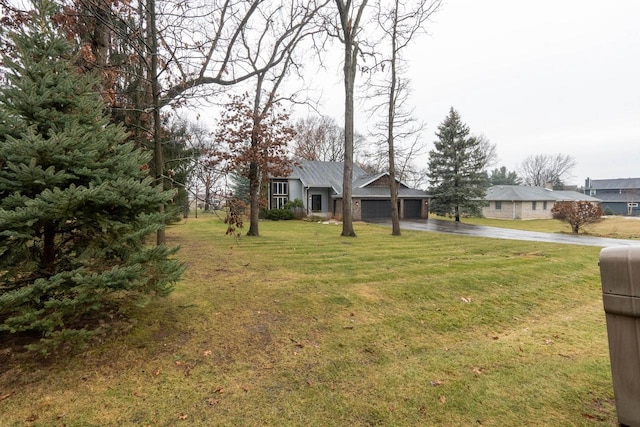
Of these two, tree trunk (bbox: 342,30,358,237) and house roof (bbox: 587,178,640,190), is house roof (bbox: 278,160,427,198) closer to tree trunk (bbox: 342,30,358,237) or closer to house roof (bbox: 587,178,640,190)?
tree trunk (bbox: 342,30,358,237)

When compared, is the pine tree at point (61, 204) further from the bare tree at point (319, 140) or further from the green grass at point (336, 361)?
the bare tree at point (319, 140)

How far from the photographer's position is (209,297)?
5234 mm

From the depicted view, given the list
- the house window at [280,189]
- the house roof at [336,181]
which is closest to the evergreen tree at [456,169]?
the house roof at [336,181]

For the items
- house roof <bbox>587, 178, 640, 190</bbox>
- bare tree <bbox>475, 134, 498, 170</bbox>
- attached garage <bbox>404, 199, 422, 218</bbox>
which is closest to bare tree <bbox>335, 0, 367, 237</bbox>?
attached garage <bbox>404, 199, 422, 218</bbox>

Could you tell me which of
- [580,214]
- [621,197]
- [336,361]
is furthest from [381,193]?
[621,197]

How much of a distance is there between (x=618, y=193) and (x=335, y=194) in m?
59.9

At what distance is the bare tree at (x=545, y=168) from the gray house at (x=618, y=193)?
6.28 m

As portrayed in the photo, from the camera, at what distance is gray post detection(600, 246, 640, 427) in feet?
6.37

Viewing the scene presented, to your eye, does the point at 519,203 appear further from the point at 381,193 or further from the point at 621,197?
the point at 621,197

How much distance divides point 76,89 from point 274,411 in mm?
3826

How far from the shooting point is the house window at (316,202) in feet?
103

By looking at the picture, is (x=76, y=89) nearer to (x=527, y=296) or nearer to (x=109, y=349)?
(x=109, y=349)

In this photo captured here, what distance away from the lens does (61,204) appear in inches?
109

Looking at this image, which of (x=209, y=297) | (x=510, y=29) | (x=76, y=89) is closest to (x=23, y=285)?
(x=76, y=89)
